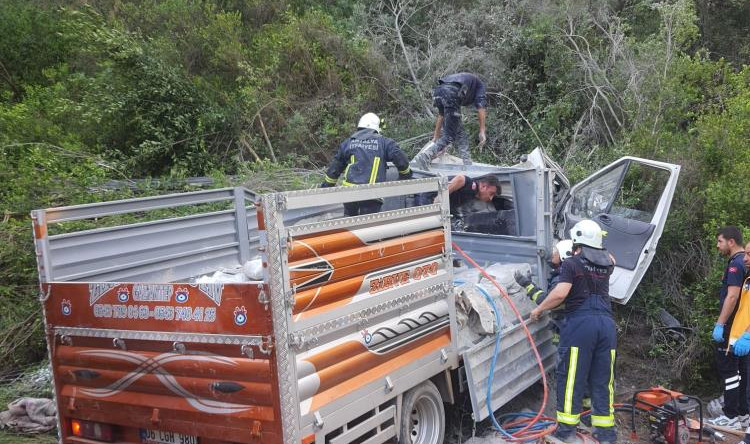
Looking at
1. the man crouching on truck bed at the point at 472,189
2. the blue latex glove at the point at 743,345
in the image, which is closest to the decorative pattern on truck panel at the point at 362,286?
the man crouching on truck bed at the point at 472,189

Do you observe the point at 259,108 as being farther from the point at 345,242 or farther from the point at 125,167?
the point at 345,242

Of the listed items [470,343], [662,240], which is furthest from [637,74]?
[470,343]

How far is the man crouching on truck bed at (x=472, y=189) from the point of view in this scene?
6529mm

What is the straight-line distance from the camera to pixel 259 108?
11.8m

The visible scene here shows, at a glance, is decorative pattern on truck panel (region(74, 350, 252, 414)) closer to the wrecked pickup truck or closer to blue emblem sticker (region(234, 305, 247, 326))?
the wrecked pickup truck

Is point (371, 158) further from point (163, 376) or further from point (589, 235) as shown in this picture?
point (163, 376)

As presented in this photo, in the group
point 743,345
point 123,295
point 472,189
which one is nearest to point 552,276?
point 472,189

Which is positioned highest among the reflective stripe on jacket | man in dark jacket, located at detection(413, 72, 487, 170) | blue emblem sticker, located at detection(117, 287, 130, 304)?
man in dark jacket, located at detection(413, 72, 487, 170)

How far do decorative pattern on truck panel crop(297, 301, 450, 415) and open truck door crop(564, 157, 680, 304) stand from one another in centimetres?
271

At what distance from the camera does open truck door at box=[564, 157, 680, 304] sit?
6496mm

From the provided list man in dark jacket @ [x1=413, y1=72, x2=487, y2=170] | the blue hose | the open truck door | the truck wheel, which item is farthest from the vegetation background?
the truck wheel

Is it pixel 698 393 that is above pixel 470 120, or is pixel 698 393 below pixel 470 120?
below

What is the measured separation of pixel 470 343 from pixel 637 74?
23.9ft

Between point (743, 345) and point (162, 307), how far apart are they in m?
4.92
